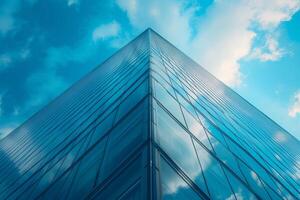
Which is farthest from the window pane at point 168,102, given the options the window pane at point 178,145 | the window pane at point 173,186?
the window pane at point 173,186

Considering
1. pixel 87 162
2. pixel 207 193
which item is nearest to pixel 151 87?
pixel 87 162

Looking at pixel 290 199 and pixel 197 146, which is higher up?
pixel 197 146

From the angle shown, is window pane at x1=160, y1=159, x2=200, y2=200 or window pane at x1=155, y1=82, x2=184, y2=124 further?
window pane at x1=155, y1=82, x2=184, y2=124

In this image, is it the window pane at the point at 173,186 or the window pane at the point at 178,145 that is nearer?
the window pane at the point at 173,186

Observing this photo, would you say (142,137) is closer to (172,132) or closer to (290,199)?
(172,132)

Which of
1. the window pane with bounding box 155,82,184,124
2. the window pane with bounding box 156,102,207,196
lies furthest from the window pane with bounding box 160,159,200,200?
the window pane with bounding box 155,82,184,124

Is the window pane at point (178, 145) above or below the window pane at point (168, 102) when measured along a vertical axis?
below

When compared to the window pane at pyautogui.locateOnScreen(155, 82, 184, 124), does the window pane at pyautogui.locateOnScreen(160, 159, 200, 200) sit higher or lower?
lower

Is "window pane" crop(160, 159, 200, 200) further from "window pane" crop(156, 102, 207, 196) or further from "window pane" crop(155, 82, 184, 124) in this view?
"window pane" crop(155, 82, 184, 124)

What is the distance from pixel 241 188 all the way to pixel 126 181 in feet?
11.5

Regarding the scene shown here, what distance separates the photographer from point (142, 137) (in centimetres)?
647

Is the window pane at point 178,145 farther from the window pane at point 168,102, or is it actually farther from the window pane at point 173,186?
the window pane at point 168,102

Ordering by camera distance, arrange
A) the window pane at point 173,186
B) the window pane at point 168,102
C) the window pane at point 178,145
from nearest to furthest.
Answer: the window pane at point 173,186 → the window pane at point 178,145 → the window pane at point 168,102

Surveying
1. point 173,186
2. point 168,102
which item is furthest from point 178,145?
point 168,102
